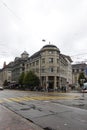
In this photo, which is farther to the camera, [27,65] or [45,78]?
[27,65]

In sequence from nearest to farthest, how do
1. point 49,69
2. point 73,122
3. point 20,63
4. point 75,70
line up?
point 73,122 < point 49,69 < point 20,63 < point 75,70

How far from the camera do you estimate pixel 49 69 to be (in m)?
70.5

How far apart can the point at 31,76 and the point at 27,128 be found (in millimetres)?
64127

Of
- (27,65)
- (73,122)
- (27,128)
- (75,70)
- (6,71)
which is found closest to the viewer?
(27,128)

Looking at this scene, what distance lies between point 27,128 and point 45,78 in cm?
6306

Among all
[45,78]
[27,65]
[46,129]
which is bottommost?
[46,129]

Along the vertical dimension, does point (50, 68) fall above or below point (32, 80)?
above

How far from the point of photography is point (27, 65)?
9181 cm

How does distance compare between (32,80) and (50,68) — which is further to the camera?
(32,80)

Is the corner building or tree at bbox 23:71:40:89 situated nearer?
the corner building

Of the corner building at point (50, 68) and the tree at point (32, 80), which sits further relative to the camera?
the tree at point (32, 80)

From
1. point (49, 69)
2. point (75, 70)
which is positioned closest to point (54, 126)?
point (49, 69)

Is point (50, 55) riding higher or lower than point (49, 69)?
higher

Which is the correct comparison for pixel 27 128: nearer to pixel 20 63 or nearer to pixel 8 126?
pixel 8 126
